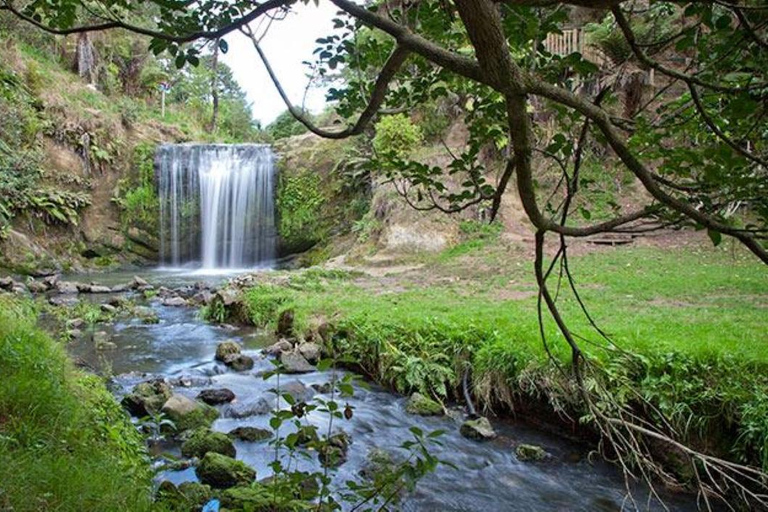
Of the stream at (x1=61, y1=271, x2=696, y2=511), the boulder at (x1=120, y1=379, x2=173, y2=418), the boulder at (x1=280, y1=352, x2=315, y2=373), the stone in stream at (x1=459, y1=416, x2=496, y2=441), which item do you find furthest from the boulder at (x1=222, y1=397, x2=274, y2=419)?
the stone in stream at (x1=459, y1=416, x2=496, y2=441)

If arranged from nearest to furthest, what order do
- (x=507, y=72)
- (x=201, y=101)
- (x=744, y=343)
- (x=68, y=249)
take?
1. (x=507, y=72)
2. (x=744, y=343)
3. (x=68, y=249)
4. (x=201, y=101)

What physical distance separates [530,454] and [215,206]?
18024 mm

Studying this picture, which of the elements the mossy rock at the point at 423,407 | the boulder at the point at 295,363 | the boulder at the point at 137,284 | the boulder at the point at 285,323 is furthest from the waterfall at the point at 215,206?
the mossy rock at the point at 423,407

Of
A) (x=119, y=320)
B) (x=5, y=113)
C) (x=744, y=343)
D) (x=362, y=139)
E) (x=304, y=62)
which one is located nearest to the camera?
(x=304, y=62)

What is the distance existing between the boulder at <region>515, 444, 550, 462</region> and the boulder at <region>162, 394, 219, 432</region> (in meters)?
3.12

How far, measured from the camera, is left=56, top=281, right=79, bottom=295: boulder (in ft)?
45.3

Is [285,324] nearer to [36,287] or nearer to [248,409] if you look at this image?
[248,409]

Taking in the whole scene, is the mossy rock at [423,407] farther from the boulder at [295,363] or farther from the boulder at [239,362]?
the boulder at [239,362]

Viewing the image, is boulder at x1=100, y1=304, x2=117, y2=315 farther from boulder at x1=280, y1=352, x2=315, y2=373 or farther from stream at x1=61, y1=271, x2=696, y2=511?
boulder at x1=280, y1=352, x2=315, y2=373

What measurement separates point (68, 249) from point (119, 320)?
908 cm

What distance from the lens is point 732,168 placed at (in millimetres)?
1747

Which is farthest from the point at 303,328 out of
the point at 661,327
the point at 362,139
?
the point at 362,139

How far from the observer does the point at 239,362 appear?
26.6 feet

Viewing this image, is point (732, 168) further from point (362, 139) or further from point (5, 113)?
point (362, 139)
